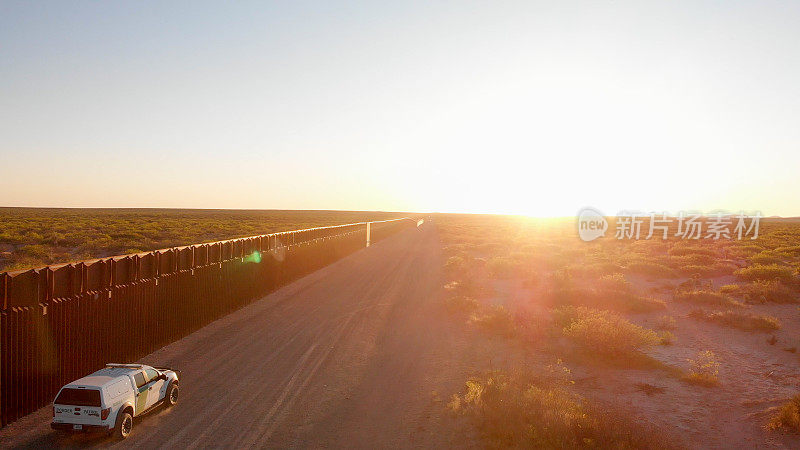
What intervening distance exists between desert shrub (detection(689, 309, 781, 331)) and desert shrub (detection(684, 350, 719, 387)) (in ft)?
13.1

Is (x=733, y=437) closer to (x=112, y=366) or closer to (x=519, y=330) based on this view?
(x=519, y=330)

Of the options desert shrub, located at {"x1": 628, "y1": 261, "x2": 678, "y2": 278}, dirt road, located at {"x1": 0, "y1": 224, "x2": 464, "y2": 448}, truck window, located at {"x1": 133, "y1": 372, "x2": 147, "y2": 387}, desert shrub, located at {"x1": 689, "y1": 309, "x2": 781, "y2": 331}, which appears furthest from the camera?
desert shrub, located at {"x1": 628, "y1": 261, "x2": 678, "y2": 278}

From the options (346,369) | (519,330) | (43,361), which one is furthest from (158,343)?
(519,330)

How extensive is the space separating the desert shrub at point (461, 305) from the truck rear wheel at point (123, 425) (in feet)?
45.2

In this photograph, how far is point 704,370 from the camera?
13.6 meters

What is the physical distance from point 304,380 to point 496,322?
8.29 meters

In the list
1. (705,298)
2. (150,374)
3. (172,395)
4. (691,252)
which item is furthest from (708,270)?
(150,374)

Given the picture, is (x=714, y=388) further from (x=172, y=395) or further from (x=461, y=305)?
(x=172, y=395)

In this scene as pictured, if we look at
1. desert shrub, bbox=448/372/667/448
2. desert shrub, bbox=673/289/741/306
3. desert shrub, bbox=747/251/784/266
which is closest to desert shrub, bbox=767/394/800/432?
desert shrub, bbox=448/372/667/448

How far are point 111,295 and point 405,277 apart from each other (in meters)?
20.4

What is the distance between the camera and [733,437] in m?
9.85

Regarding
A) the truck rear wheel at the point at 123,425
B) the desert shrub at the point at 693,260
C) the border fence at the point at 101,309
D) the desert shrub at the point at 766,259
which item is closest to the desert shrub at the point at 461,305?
the border fence at the point at 101,309

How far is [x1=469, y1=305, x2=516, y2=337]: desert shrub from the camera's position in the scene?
17461 mm

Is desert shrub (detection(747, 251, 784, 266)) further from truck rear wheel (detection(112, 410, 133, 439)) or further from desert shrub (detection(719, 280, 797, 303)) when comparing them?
truck rear wheel (detection(112, 410, 133, 439))
